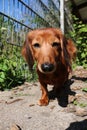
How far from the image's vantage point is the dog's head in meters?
3.99

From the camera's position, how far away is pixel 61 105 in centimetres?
467

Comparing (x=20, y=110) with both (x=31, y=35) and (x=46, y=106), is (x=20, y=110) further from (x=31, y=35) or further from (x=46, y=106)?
(x=31, y=35)

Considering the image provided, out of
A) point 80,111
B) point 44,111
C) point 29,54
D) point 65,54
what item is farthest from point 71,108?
point 29,54

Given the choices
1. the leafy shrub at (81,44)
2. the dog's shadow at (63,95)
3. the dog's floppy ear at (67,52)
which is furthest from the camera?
the leafy shrub at (81,44)

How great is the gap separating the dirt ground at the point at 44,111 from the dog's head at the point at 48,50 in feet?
1.62

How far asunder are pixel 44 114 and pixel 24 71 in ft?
8.28

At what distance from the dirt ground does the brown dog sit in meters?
0.20

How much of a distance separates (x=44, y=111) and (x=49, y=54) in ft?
2.54

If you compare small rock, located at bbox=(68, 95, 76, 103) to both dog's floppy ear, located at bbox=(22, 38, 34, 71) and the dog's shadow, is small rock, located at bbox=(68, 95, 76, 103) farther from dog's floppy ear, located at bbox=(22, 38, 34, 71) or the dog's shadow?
dog's floppy ear, located at bbox=(22, 38, 34, 71)

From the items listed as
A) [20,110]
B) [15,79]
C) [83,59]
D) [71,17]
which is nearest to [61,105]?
[20,110]

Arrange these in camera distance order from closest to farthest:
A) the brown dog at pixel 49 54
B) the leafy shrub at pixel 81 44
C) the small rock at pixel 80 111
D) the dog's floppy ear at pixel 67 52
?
the brown dog at pixel 49 54 → the small rock at pixel 80 111 → the dog's floppy ear at pixel 67 52 → the leafy shrub at pixel 81 44

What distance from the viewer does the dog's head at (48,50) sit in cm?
399

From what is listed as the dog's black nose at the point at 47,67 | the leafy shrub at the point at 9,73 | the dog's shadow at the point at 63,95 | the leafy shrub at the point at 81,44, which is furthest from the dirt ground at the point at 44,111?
the leafy shrub at the point at 81,44

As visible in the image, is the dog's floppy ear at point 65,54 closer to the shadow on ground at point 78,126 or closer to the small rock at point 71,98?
the small rock at point 71,98
